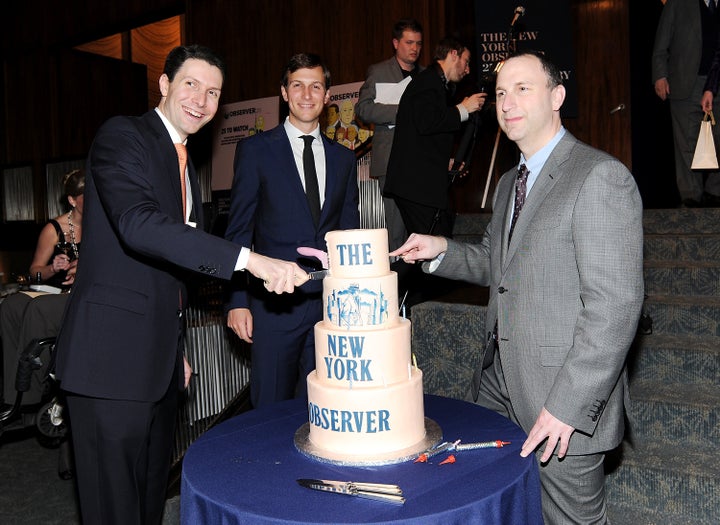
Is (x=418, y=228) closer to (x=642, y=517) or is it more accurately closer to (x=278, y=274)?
(x=642, y=517)

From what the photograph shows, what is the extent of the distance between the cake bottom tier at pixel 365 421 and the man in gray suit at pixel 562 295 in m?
0.30

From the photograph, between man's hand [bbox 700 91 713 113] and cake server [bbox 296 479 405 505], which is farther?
man's hand [bbox 700 91 713 113]

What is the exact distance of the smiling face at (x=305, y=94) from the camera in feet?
9.65

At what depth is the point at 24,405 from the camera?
14.2ft

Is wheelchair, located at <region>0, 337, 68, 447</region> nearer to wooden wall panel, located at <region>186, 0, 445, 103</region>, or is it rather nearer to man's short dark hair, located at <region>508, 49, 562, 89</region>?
man's short dark hair, located at <region>508, 49, 562, 89</region>

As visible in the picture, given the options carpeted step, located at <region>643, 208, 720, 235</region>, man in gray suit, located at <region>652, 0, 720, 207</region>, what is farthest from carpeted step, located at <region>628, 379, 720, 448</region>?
man in gray suit, located at <region>652, 0, 720, 207</region>

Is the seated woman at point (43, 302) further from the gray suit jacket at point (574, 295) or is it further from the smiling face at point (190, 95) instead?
the gray suit jacket at point (574, 295)

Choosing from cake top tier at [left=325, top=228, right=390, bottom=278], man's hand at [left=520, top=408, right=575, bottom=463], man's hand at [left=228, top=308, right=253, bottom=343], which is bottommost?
man's hand at [left=520, top=408, right=575, bottom=463]

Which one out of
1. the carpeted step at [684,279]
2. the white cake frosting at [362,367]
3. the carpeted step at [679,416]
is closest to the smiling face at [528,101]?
the white cake frosting at [362,367]

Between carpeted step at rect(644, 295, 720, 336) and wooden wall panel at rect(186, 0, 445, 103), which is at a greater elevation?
wooden wall panel at rect(186, 0, 445, 103)

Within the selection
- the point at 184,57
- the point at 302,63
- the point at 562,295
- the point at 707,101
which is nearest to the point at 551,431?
the point at 562,295

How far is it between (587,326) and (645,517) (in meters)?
1.56

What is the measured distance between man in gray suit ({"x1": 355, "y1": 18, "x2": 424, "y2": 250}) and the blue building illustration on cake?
3.12 metres

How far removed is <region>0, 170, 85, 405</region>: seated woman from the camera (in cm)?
437
